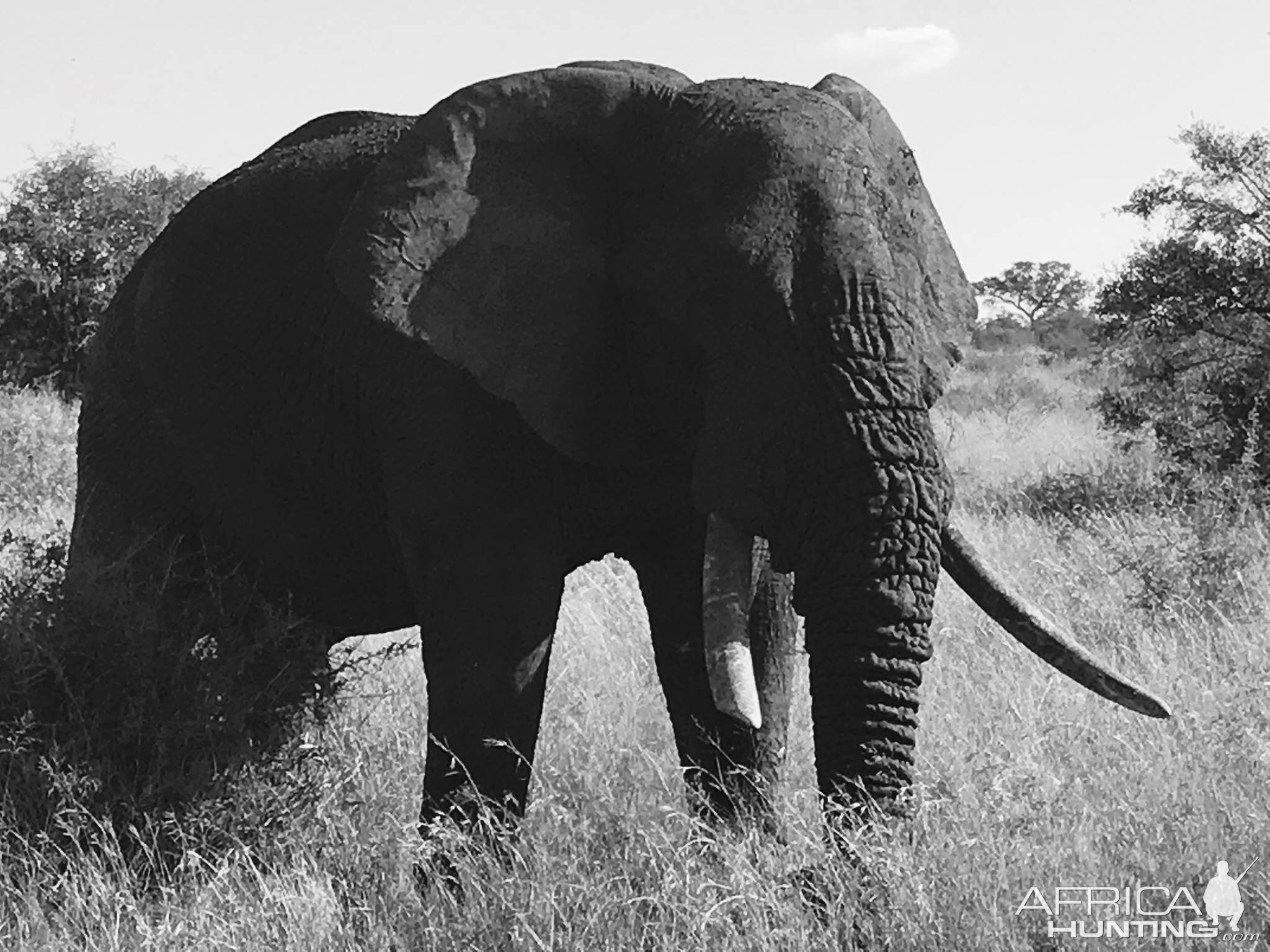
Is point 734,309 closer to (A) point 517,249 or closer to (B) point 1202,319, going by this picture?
(A) point 517,249

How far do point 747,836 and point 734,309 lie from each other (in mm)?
1459

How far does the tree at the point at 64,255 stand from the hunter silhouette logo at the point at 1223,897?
16813mm

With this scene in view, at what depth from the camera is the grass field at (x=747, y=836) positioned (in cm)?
405

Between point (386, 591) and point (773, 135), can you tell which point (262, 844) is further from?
point (773, 135)

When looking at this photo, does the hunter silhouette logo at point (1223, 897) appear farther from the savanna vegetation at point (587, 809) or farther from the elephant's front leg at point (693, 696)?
the elephant's front leg at point (693, 696)

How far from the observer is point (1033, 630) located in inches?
180

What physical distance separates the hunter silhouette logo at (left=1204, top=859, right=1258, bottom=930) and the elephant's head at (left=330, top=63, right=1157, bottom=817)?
0.45 m

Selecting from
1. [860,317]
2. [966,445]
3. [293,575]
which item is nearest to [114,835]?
[293,575]

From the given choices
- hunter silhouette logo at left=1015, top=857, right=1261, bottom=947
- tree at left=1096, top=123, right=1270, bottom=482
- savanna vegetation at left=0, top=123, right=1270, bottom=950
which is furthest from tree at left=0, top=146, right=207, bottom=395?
hunter silhouette logo at left=1015, top=857, right=1261, bottom=947

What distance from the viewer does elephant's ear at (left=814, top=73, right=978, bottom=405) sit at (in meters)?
4.20

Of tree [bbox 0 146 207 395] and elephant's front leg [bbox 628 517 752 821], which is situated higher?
tree [bbox 0 146 207 395]

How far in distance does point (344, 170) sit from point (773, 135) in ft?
4.94

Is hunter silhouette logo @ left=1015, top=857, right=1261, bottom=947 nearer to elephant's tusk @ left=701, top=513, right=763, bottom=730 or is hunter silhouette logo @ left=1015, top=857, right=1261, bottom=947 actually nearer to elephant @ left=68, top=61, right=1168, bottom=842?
elephant @ left=68, top=61, right=1168, bottom=842

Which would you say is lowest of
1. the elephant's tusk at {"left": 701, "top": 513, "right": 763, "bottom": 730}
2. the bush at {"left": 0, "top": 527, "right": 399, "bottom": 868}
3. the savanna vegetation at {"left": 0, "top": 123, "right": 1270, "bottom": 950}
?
the savanna vegetation at {"left": 0, "top": 123, "right": 1270, "bottom": 950}
